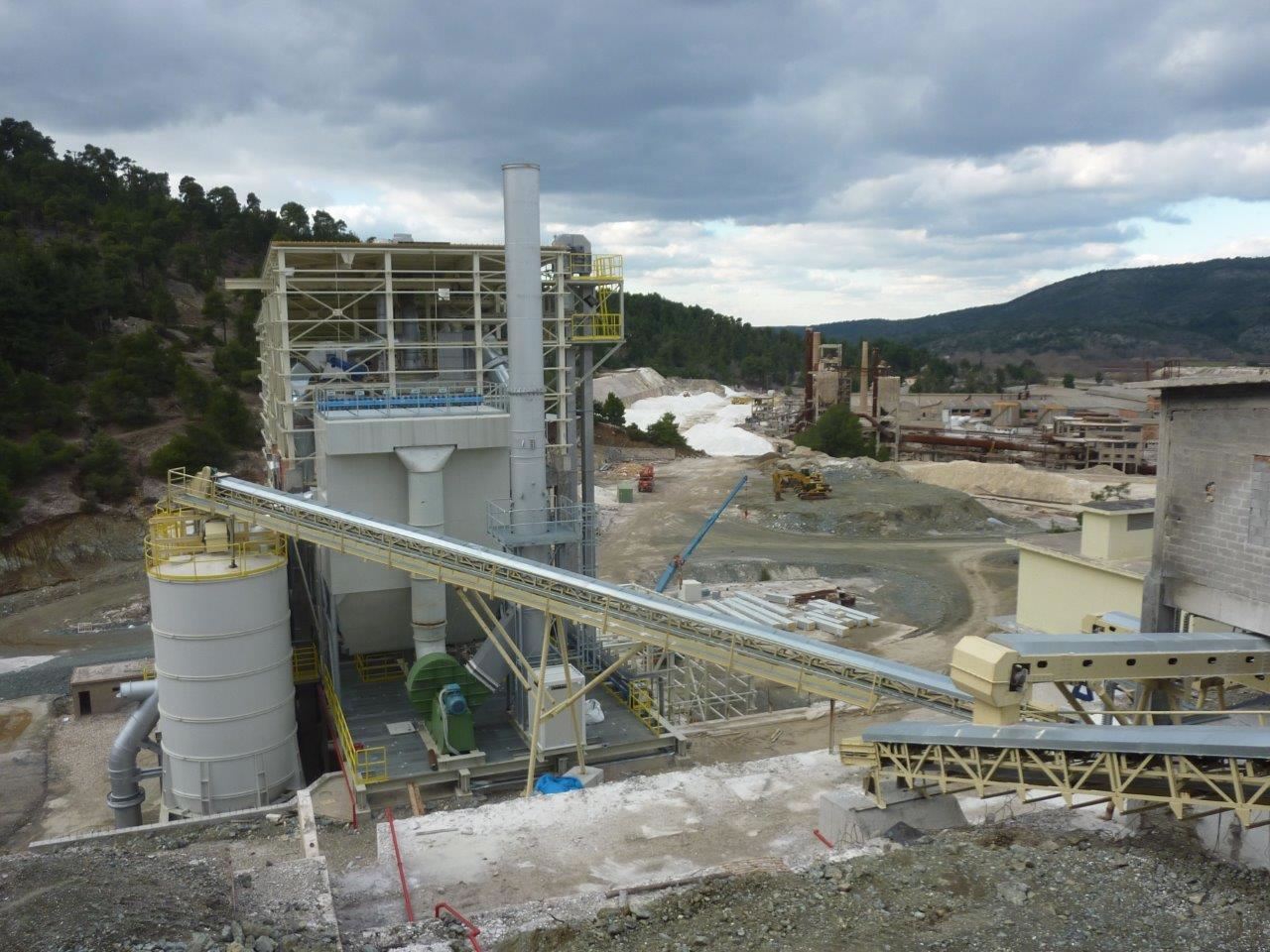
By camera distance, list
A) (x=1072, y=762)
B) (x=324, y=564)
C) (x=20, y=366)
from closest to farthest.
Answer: (x=1072, y=762) < (x=324, y=564) < (x=20, y=366)

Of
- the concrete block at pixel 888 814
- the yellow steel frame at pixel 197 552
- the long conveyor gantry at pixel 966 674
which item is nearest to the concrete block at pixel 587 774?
the long conveyor gantry at pixel 966 674

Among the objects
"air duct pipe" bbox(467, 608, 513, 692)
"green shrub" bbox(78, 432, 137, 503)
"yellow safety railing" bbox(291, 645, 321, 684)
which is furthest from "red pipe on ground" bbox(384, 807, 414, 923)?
"green shrub" bbox(78, 432, 137, 503)

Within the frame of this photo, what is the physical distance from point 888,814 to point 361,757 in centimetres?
1037

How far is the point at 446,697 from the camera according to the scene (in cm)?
1733

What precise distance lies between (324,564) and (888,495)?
36.3 m

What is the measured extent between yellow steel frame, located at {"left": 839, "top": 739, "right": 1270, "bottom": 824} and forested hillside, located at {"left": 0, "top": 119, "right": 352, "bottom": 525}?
40950 mm

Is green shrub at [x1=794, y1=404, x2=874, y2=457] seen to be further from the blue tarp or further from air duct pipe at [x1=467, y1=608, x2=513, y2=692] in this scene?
the blue tarp

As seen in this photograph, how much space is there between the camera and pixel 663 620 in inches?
596

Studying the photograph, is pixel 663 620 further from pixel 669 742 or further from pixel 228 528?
pixel 228 528

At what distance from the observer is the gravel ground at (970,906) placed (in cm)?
782

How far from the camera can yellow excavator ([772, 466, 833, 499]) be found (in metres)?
51.6

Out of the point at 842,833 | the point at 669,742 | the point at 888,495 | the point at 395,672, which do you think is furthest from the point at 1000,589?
the point at 842,833

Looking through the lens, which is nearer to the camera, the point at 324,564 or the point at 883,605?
the point at 324,564

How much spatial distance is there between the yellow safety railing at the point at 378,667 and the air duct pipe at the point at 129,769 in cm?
442
